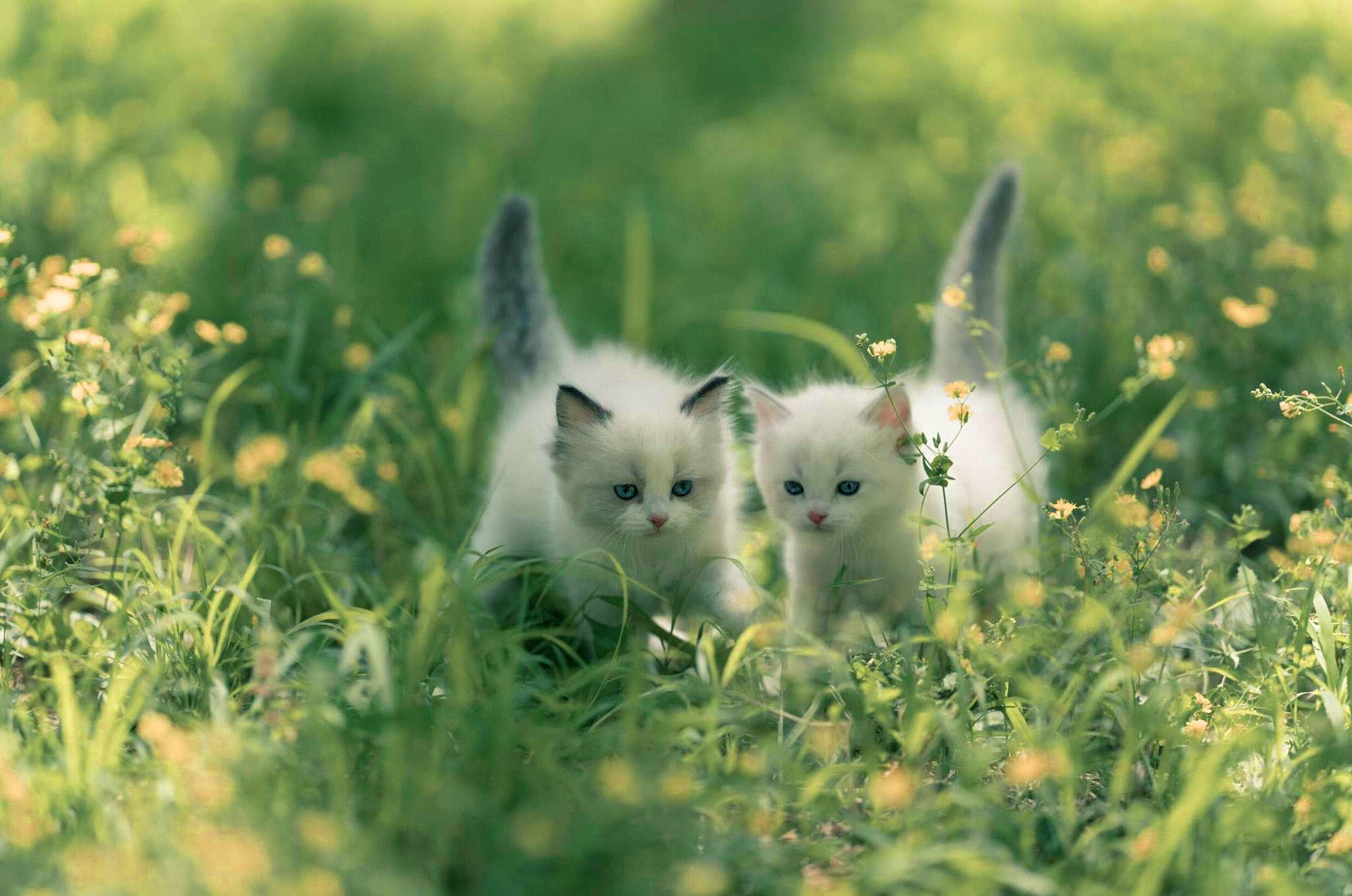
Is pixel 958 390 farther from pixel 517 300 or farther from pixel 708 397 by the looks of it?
pixel 517 300

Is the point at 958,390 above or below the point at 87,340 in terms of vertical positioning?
above

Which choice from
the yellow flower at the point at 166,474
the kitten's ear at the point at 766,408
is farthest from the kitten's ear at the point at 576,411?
the yellow flower at the point at 166,474

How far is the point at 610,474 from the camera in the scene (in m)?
2.98

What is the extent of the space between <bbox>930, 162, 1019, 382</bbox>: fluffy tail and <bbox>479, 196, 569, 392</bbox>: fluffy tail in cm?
123

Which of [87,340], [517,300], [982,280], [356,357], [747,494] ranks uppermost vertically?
[982,280]

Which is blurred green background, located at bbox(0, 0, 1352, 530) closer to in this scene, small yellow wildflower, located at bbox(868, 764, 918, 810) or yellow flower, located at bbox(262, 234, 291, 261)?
yellow flower, located at bbox(262, 234, 291, 261)

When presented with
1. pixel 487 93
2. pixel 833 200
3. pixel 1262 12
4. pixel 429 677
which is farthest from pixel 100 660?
pixel 1262 12

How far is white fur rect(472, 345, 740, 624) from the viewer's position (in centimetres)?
296

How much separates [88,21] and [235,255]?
4.92 feet

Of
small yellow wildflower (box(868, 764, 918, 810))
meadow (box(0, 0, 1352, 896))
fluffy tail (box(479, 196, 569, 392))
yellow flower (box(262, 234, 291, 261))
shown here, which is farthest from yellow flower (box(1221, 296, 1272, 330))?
yellow flower (box(262, 234, 291, 261))

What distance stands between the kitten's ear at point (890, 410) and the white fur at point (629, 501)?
379 millimetres

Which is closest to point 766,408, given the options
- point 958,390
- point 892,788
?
point 958,390

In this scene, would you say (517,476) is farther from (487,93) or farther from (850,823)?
(487,93)

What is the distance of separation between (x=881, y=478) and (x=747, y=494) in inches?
28.6
